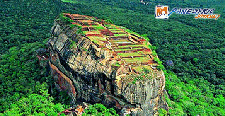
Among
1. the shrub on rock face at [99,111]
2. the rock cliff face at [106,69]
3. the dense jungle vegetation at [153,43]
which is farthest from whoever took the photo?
the dense jungle vegetation at [153,43]

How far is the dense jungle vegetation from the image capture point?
117ft

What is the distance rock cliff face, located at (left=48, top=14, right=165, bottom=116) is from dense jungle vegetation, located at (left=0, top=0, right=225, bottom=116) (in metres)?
4.03

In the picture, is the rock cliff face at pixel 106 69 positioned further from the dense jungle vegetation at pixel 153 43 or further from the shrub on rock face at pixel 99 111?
the dense jungle vegetation at pixel 153 43

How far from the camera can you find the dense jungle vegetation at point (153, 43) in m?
35.6

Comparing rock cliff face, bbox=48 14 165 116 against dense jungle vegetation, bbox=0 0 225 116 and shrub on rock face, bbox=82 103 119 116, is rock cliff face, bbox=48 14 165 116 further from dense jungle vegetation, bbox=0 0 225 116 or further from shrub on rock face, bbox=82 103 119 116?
dense jungle vegetation, bbox=0 0 225 116

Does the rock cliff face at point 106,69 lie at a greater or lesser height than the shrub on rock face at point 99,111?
greater

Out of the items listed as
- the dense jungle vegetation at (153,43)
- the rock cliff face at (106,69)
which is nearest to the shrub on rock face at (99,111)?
the rock cliff face at (106,69)

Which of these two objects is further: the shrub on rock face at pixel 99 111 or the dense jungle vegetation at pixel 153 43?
the dense jungle vegetation at pixel 153 43

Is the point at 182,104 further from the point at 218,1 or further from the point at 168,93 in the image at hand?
the point at 218,1

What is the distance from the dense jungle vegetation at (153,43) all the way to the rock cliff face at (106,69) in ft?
13.2

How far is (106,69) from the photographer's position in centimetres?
2903

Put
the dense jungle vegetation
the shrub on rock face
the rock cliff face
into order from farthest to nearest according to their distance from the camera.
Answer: the dense jungle vegetation, the shrub on rock face, the rock cliff face

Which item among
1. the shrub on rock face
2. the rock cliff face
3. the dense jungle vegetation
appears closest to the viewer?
the rock cliff face

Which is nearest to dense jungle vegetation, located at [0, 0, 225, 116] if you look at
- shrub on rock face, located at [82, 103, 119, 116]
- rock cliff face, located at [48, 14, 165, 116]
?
rock cliff face, located at [48, 14, 165, 116]
